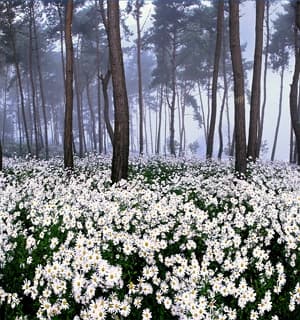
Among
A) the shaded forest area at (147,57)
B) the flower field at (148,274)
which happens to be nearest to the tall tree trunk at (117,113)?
the shaded forest area at (147,57)

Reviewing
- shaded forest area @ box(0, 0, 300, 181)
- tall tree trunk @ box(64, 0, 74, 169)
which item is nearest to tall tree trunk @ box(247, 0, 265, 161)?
shaded forest area @ box(0, 0, 300, 181)

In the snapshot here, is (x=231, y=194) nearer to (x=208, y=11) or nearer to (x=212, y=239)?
(x=212, y=239)

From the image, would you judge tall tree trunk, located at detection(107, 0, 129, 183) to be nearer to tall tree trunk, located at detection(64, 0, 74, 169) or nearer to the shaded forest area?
the shaded forest area

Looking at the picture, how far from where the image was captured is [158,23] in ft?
97.0

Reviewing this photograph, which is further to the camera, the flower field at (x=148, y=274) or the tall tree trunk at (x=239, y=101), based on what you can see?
the tall tree trunk at (x=239, y=101)

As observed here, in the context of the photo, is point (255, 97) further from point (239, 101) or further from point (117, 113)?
point (117, 113)

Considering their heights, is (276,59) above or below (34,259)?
above

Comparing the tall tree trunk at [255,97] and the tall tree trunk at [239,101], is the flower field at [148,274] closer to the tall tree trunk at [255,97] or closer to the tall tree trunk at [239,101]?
the tall tree trunk at [239,101]

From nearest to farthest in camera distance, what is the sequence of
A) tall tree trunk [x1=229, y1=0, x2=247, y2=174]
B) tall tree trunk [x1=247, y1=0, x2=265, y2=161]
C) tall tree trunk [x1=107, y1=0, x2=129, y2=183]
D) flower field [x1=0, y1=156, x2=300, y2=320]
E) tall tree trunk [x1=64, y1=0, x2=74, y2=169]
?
flower field [x1=0, y1=156, x2=300, y2=320] < tall tree trunk [x1=107, y1=0, x2=129, y2=183] < tall tree trunk [x1=229, y1=0, x2=247, y2=174] < tall tree trunk [x1=64, y1=0, x2=74, y2=169] < tall tree trunk [x1=247, y1=0, x2=265, y2=161]

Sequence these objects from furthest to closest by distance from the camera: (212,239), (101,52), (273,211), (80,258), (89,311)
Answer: (101,52)
(273,211)
(212,239)
(80,258)
(89,311)

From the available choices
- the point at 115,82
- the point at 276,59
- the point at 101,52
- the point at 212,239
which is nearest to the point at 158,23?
the point at 101,52

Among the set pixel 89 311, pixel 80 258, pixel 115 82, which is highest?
pixel 115 82

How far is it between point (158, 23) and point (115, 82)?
22179 mm

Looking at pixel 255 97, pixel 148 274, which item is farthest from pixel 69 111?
pixel 148 274
